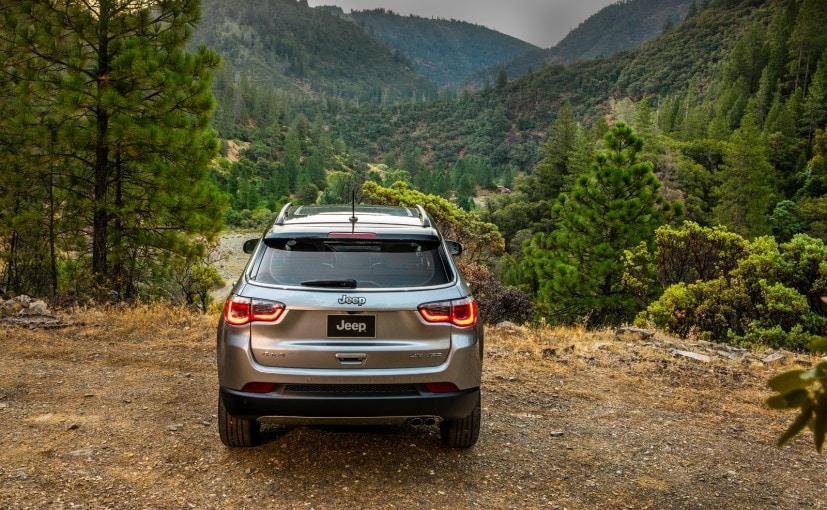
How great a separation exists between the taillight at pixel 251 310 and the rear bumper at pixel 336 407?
47 cm

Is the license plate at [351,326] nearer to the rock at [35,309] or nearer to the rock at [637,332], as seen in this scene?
the rock at [637,332]

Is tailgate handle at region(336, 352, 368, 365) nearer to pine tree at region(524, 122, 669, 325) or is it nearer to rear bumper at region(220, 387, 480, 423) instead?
rear bumper at region(220, 387, 480, 423)

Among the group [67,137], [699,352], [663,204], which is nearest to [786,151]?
[663,204]

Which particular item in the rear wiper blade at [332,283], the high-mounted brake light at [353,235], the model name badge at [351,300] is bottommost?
the model name badge at [351,300]

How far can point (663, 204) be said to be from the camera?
24.5 meters

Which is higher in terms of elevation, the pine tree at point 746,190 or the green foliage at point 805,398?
the pine tree at point 746,190

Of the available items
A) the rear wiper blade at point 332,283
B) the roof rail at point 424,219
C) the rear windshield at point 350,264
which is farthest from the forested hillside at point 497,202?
the rear wiper blade at point 332,283

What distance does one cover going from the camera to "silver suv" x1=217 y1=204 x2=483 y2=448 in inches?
149

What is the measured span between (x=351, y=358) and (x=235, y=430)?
1277 mm

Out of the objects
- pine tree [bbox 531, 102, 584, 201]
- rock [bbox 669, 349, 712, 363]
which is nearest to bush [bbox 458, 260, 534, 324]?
rock [bbox 669, 349, 712, 363]

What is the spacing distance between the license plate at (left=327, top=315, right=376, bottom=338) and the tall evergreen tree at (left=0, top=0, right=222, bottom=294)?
9347 millimetres

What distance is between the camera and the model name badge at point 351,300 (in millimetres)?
3822

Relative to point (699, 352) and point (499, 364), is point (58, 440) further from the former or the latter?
point (699, 352)

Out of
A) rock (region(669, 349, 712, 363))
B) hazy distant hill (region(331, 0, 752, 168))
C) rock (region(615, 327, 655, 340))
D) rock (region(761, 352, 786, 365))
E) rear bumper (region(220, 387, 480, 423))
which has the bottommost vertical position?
rock (region(761, 352, 786, 365))
